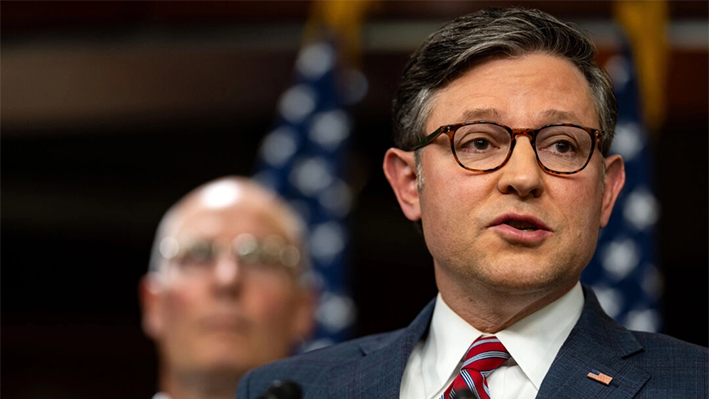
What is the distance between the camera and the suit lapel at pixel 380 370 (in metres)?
→ 1.59

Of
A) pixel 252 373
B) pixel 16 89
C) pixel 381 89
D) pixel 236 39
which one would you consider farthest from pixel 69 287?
pixel 252 373

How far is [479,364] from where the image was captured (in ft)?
5.02

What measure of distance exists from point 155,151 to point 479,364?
13.6 feet

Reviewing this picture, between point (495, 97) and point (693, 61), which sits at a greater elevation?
point (693, 61)

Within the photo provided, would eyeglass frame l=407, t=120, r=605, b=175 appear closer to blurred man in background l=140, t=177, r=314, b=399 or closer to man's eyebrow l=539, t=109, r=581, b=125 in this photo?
man's eyebrow l=539, t=109, r=581, b=125

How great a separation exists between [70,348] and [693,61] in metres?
4.20

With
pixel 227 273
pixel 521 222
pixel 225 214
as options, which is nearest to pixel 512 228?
pixel 521 222

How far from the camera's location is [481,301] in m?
1.58

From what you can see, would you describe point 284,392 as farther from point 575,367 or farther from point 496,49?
point 496,49

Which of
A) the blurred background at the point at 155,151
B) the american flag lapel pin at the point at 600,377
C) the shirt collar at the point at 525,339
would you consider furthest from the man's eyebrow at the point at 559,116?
the blurred background at the point at 155,151

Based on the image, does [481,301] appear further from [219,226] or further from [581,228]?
[219,226]

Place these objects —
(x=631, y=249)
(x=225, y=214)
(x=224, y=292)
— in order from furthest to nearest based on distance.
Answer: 1. (x=631, y=249)
2. (x=225, y=214)
3. (x=224, y=292)

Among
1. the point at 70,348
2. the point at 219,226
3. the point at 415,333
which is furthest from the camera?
the point at 70,348

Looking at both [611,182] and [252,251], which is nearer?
[611,182]
